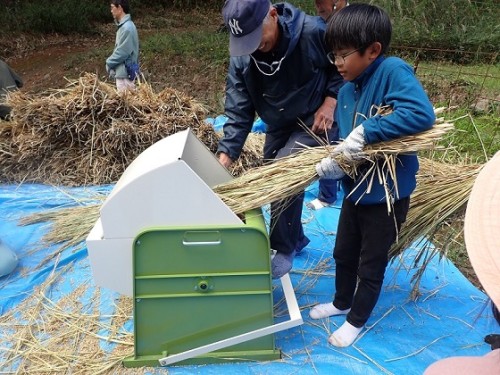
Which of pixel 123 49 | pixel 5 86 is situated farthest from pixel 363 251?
pixel 123 49

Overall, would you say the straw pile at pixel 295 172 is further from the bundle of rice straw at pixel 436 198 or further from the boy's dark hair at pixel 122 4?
the boy's dark hair at pixel 122 4

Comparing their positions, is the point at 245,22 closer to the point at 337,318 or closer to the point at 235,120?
the point at 235,120

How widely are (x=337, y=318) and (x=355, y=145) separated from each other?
0.94 m

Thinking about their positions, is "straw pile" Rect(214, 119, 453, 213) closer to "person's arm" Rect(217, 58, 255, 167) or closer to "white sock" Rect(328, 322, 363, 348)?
"person's arm" Rect(217, 58, 255, 167)

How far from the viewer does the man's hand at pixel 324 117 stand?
224cm

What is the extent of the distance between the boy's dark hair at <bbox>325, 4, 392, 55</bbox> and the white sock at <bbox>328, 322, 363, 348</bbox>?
3.77 ft

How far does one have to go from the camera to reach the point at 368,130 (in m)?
1.70

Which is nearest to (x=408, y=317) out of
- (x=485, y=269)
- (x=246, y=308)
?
(x=246, y=308)

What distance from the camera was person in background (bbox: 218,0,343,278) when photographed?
84.4 inches

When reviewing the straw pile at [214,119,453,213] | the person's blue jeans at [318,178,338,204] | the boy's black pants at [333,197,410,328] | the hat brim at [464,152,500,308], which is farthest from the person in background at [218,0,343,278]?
the hat brim at [464,152,500,308]

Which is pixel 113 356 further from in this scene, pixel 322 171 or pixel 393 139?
pixel 393 139

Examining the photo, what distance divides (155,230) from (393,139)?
0.91m

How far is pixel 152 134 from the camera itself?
3908mm

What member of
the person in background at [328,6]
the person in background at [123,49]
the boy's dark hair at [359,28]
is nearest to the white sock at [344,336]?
the boy's dark hair at [359,28]
